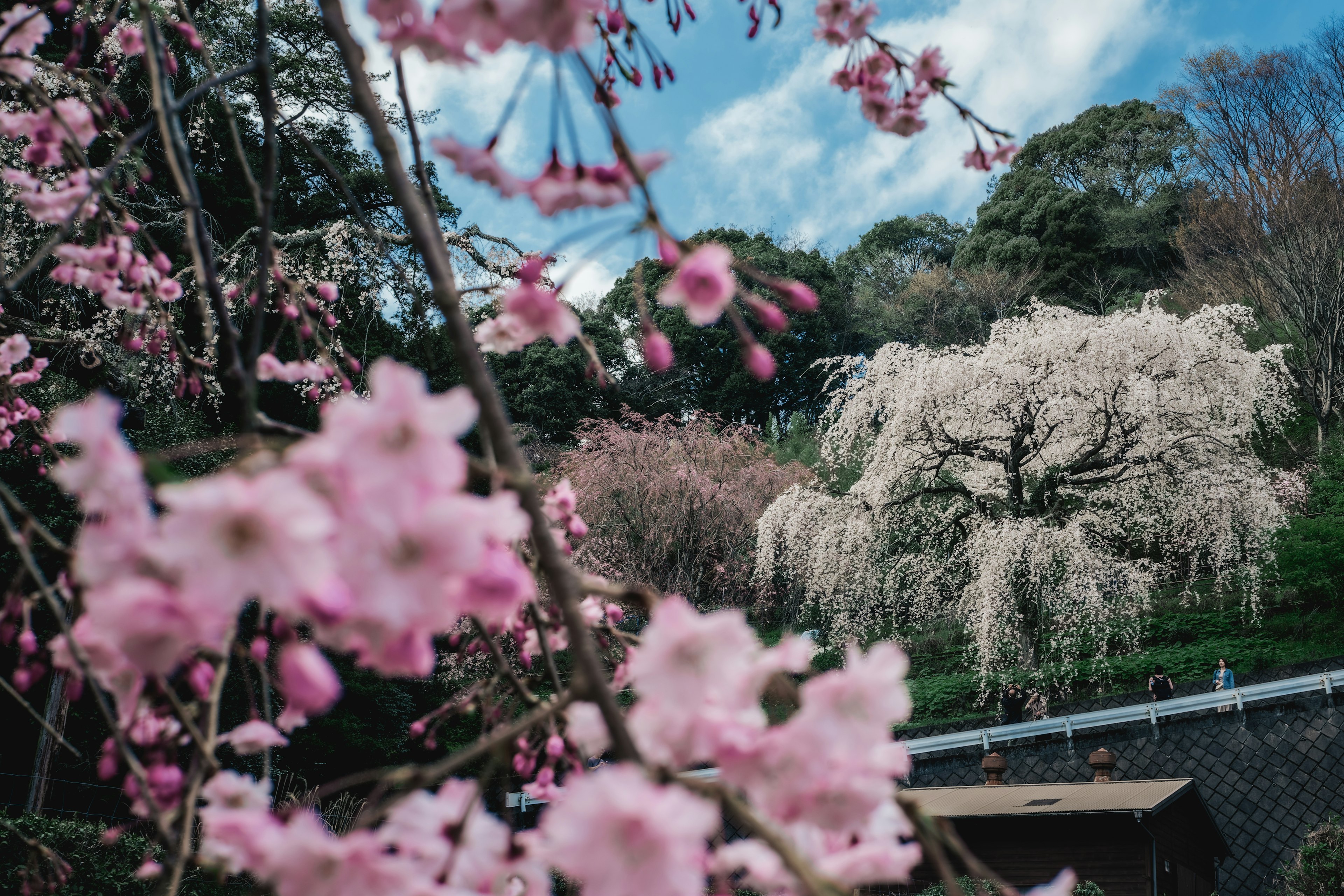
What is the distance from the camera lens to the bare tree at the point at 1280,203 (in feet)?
37.9

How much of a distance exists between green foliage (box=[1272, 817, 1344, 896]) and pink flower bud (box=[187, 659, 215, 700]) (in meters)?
6.42

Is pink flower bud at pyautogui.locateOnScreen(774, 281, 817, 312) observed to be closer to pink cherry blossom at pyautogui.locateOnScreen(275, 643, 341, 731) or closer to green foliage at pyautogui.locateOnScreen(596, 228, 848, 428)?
pink cherry blossom at pyautogui.locateOnScreen(275, 643, 341, 731)

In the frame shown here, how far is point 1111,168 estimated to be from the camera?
2020cm

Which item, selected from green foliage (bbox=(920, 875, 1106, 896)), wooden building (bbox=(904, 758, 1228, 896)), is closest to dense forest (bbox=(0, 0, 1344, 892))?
wooden building (bbox=(904, 758, 1228, 896))

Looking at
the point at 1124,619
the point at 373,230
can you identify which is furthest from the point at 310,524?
the point at 1124,619

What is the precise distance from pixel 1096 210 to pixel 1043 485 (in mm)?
12674

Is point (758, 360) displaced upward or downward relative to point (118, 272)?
downward

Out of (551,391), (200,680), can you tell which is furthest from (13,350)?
(551,391)

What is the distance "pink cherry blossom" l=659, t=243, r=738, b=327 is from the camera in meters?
0.71

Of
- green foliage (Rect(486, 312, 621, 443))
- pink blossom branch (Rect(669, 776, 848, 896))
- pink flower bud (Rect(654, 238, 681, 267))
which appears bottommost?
pink blossom branch (Rect(669, 776, 848, 896))

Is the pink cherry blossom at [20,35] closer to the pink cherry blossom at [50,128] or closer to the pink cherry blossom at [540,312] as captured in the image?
the pink cherry blossom at [50,128]

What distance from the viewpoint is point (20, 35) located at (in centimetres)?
149

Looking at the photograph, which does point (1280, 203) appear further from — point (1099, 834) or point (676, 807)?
point (676, 807)

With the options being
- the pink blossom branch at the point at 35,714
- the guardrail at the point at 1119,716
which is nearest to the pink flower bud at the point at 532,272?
the pink blossom branch at the point at 35,714
